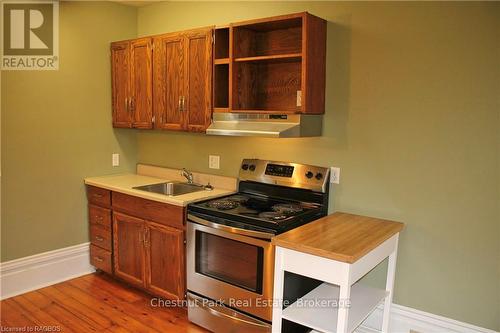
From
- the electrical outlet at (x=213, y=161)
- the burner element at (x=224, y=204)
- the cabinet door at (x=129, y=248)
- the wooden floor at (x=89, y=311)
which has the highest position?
the electrical outlet at (x=213, y=161)

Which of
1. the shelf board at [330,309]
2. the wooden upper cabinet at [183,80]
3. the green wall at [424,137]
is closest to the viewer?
the shelf board at [330,309]

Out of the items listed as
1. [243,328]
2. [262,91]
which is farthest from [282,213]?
[262,91]

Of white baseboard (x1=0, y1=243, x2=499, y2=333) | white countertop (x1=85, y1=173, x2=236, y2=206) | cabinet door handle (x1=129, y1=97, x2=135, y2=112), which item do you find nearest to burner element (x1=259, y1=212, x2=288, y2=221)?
white countertop (x1=85, y1=173, x2=236, y2=206)

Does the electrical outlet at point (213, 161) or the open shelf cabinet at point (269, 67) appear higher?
the open shelf cabinet at point (269, 67)

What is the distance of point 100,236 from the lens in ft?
12.3

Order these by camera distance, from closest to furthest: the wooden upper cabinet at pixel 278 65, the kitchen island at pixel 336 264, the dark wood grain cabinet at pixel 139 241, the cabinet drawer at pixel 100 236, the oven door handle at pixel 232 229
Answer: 1. the kitchen island at pixel 336 264
2. the oven door handle at pixel 232 229
3. the wooden upper cabinet at pixel 278 65
4. the dark wood grain cabinet at pixel 139 241
5. the cabinet drawer at pixel 100 236

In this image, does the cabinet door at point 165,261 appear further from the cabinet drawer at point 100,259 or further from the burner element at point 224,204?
the cabinet drawer at point 100,259

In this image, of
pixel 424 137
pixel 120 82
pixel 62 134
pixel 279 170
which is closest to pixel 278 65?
pixel 279 170

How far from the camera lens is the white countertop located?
3.00 m

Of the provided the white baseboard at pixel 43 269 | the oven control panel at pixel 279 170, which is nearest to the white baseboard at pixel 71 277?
the white baseboard at pixel 43 269

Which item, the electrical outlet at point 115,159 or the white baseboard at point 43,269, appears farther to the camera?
the electrical outlet at point 115,159

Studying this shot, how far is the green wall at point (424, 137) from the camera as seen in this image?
2301 mm

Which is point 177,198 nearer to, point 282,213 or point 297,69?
point 282,213

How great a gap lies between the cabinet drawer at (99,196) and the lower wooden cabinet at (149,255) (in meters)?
0.17
